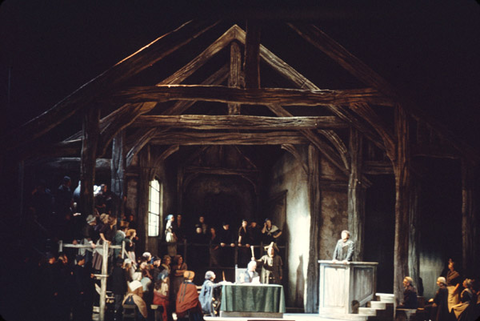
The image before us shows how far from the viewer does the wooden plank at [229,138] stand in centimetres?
1844

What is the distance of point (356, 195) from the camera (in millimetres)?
17234

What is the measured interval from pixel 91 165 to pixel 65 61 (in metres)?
4.51

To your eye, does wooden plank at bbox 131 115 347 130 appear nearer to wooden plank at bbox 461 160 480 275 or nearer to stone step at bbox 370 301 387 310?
wooden plank at bbox 461 160 480 275

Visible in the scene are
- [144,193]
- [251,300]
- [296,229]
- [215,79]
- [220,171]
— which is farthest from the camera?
[220,171]

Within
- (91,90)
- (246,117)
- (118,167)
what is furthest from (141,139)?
(91,90)

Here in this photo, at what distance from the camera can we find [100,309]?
13023mm

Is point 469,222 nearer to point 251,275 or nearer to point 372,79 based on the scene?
point 372,79

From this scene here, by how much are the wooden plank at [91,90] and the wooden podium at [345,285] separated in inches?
237

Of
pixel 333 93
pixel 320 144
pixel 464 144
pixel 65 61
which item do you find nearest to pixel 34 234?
pixel 65 61

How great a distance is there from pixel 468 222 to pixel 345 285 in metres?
3.03

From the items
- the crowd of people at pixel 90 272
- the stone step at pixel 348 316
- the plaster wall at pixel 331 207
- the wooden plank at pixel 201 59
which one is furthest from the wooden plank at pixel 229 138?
the stone step at pixel 348 316

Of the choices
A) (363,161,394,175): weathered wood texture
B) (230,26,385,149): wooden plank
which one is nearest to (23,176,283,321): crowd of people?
(230,26,385,149): wooden plank

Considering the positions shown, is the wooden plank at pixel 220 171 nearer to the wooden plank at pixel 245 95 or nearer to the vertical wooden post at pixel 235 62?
the vertical wooden post at pixel 235 62

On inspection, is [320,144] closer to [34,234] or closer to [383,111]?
[383,111]
